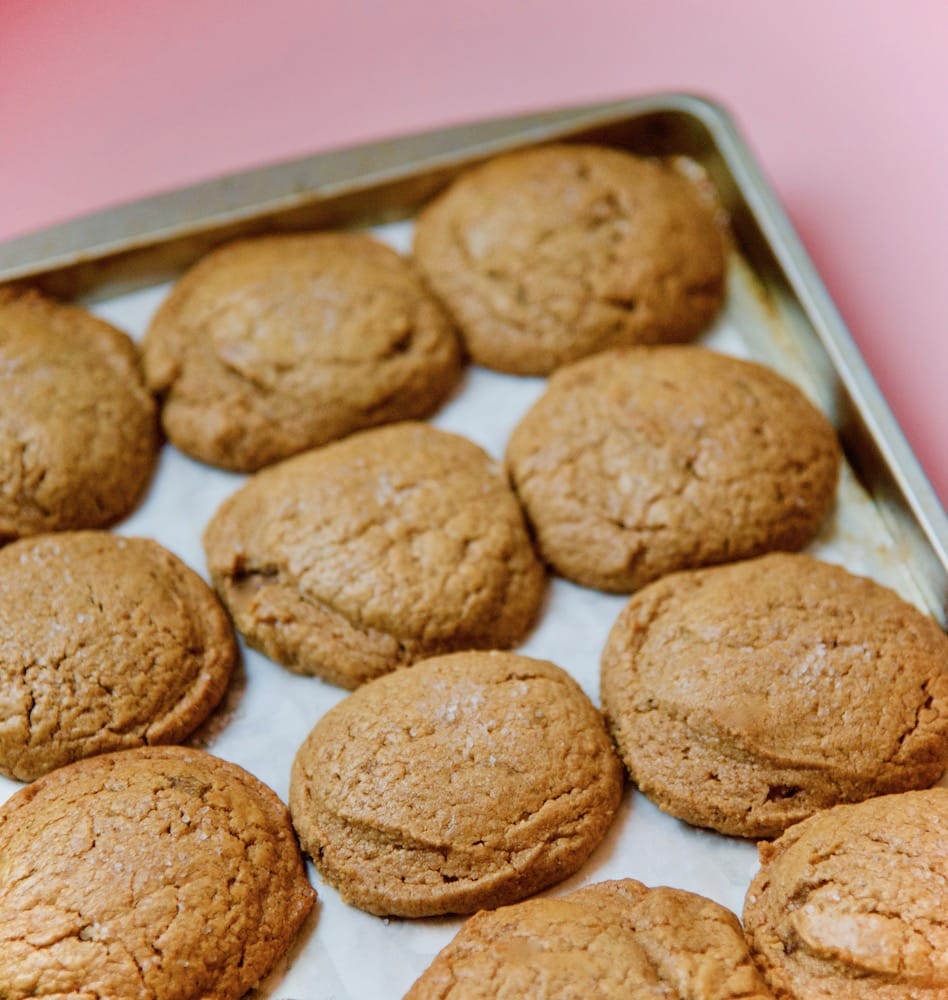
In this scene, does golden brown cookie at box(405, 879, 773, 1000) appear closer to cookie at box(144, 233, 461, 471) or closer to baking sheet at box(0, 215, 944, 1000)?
baking sheet at box(0, 215, 944, 1000)

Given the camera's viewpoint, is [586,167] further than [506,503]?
Yes

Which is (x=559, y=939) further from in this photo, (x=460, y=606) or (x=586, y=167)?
(x=586, y=167)

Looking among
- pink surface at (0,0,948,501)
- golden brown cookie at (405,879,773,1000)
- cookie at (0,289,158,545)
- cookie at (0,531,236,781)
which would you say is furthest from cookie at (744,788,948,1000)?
cookie at (0,289,158,545)

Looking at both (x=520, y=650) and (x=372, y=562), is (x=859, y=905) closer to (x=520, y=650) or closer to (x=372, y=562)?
(x=520, y=650)

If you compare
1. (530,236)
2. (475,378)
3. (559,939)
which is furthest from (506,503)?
(559,939)

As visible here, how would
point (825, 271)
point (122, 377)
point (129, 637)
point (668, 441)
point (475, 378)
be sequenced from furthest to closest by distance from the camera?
point (825, 271) → point (475, 378) → point (122, 377) → point (668, 441) → point (129, 637)

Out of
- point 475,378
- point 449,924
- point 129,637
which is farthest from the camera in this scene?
point 475,378

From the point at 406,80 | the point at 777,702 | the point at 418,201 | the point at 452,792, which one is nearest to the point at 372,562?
the point at 452,792

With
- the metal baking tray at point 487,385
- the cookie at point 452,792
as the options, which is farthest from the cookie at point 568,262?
the cookie at point 452,792
